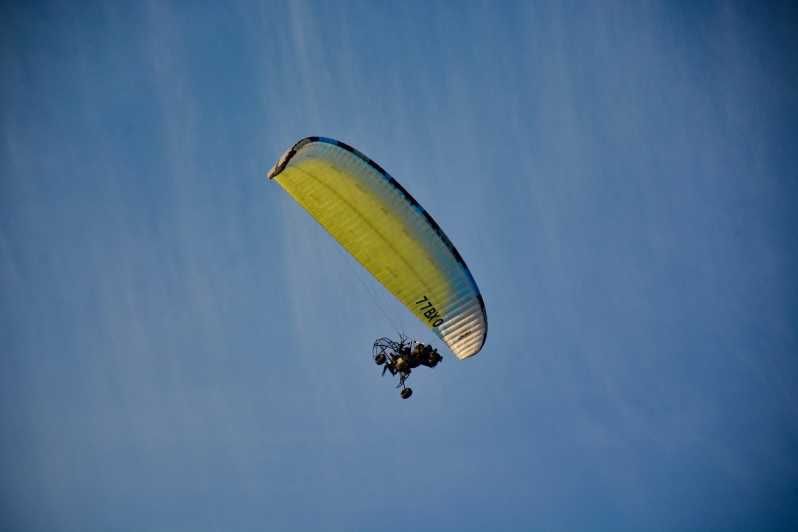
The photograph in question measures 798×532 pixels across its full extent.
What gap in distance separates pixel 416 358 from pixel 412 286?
111 inches

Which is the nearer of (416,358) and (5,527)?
(416,358)

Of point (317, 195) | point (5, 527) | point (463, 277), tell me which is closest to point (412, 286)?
point (463, 277)

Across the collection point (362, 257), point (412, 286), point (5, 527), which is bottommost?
point (412, 286)

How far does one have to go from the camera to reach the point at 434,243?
55.6ft

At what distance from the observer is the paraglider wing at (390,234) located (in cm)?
1566

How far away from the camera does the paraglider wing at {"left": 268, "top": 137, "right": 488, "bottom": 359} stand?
51.4ft

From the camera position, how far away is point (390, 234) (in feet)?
56.1

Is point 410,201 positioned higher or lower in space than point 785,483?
higher

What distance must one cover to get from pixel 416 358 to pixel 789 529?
6682 inches

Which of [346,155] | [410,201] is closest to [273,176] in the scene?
[346,155]

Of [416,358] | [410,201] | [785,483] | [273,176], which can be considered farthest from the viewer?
[785,483]

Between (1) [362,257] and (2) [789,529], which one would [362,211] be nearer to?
(1) [362,257]

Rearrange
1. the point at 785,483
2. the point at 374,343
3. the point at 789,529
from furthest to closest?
1. the point at 785,483
2. the point at 789,529
3. the point at 374,343

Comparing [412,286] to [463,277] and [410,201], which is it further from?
[410,201]
